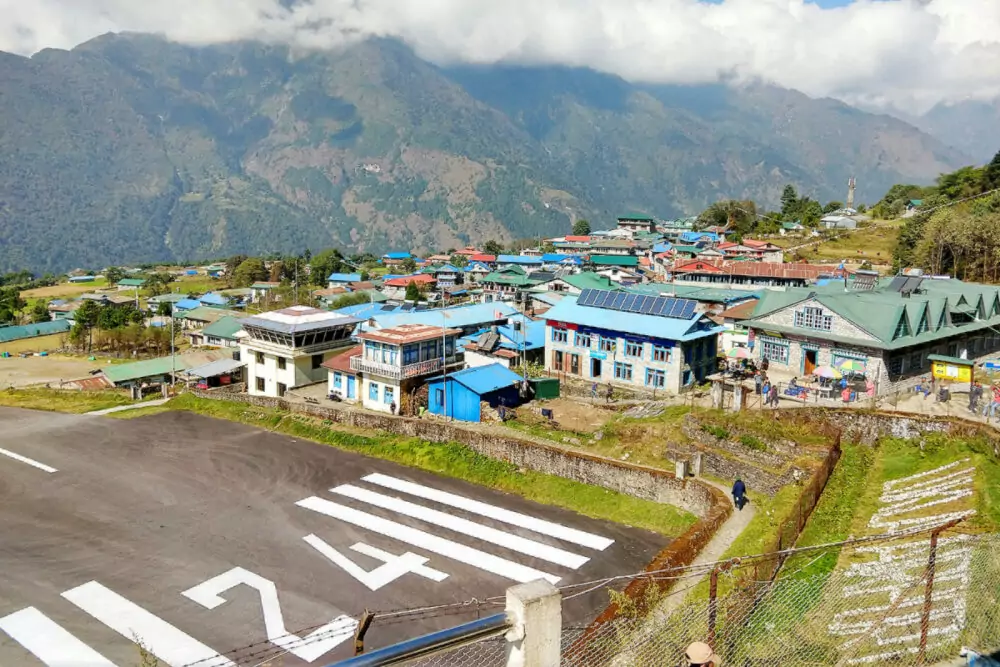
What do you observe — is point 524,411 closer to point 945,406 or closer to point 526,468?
point 526,468

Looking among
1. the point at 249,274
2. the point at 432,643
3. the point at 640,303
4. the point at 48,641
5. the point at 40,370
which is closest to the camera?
the point at 432,643

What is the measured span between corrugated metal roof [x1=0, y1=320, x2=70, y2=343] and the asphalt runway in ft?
248

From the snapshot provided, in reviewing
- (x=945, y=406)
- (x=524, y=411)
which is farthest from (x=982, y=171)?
(x=524, y=411)

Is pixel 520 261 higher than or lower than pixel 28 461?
higher

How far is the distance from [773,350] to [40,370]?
73748mm

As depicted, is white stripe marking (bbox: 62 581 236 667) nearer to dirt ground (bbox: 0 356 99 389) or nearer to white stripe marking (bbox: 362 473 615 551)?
white stripe marking (bbox: 362 473 615 551)

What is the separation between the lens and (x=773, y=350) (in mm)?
38250

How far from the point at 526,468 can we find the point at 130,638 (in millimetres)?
16215

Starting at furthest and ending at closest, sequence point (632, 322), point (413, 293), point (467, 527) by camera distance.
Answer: point (413, 293) < point (632, 322) < point (467, 527)

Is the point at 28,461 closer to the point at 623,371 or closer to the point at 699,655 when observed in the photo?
the point at 623,371

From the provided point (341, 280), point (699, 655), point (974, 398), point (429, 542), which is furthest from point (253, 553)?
point (341, 280)

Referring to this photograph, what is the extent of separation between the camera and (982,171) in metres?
94.3

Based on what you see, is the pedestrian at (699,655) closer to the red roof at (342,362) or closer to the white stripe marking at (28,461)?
the white stripe marking at (28,461)

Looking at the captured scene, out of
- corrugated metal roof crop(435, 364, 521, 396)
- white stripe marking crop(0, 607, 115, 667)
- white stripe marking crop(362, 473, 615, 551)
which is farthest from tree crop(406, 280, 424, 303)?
white stripe marking crop(0, 607, 115, 667)
